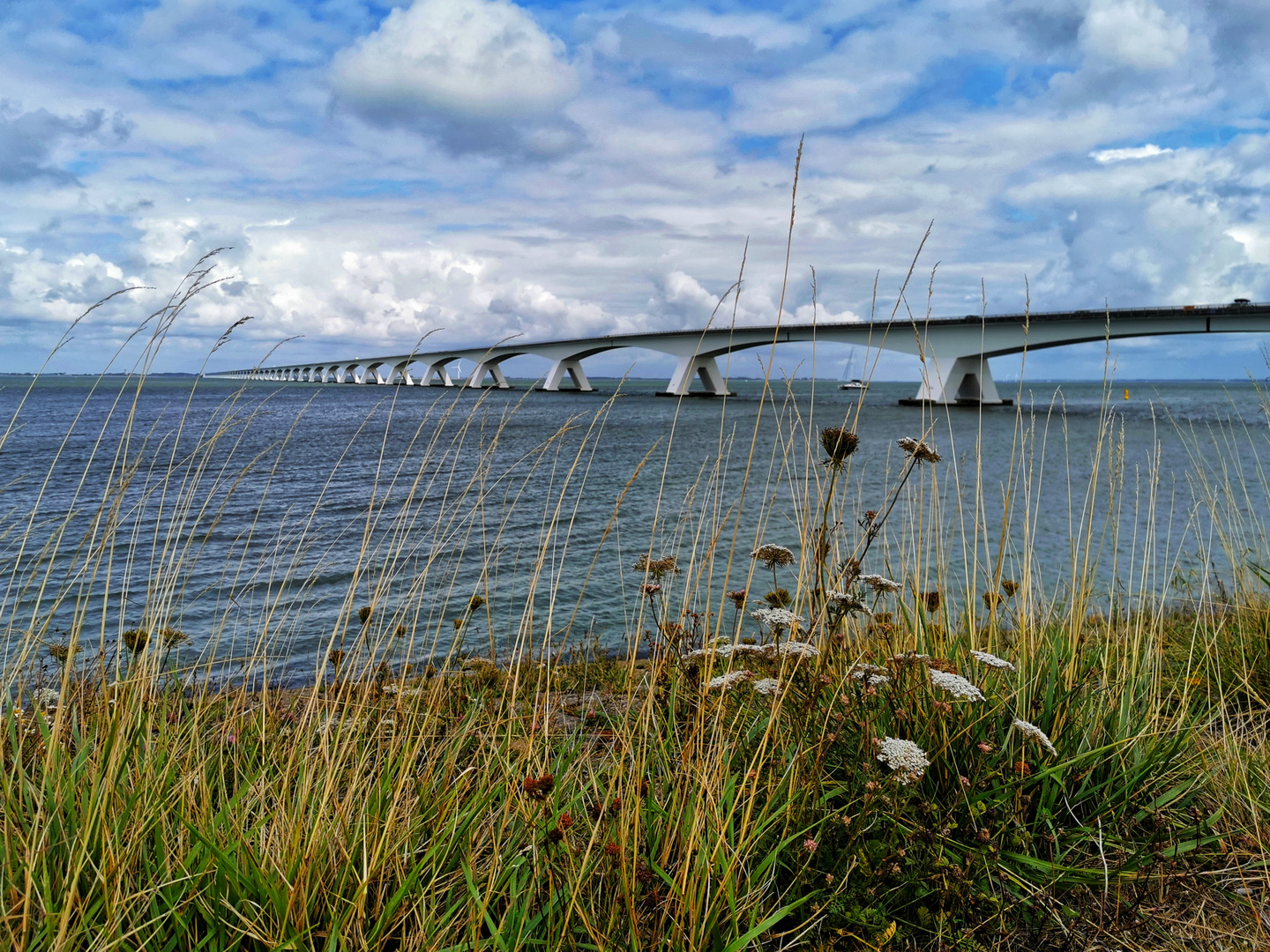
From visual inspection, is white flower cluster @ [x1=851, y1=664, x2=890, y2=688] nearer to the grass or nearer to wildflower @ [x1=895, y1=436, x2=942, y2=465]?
the grass

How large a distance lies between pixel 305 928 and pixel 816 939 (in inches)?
43.7

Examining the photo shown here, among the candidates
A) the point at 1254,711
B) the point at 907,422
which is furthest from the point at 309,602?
the point at 907,422

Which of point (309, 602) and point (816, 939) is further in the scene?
point (309, 602)

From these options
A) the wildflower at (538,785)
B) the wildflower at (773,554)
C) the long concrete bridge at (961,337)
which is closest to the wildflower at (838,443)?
the wildflower at (773,554)

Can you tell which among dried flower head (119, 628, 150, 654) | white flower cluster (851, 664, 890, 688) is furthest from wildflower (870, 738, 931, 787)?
dried flower head (119, 628, 150, 654)

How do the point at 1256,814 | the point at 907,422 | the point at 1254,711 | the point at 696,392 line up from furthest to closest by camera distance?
the point at 696,392, the point at 907,422, the point at 1254,711, the point at 1256,814

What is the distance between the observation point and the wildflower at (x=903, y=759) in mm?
1676

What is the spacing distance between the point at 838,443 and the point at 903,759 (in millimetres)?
845

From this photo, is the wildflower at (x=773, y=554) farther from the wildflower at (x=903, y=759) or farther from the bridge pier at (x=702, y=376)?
the bridge pier at (x=702, y=376)

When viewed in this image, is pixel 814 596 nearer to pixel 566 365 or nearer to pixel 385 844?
pixel 385 844

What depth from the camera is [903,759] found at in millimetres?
1694

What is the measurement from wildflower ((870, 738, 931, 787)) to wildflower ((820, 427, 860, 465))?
0.74m

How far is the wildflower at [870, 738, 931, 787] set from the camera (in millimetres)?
1676

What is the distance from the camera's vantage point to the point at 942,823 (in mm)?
1935
